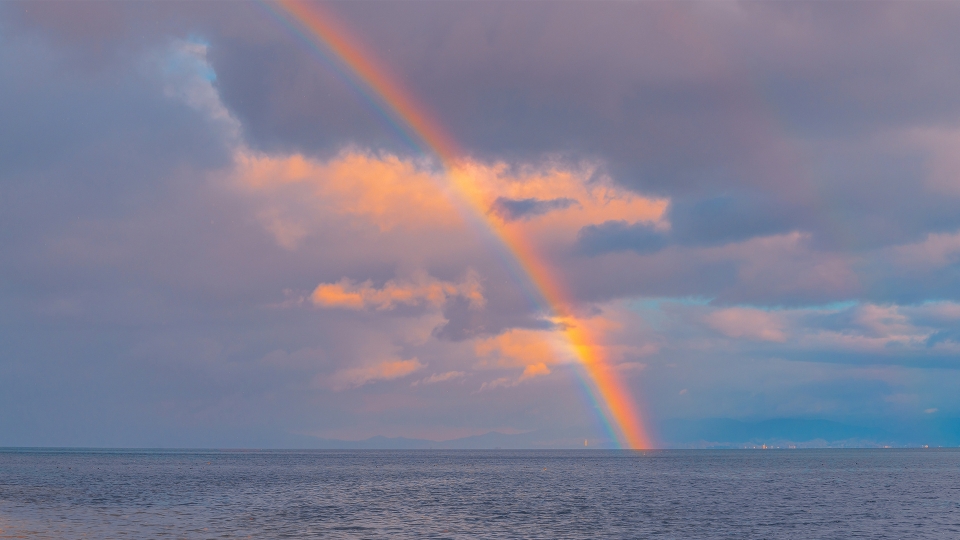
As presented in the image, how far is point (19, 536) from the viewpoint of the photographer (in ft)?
200

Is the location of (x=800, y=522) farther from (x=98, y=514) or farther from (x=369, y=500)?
(x=98, y=514)

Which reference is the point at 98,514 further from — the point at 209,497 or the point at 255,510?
the point at 209,497

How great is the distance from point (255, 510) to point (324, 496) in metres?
23.7

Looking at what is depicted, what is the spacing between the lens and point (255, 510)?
8575 centimetres

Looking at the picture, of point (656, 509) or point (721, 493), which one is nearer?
point (656, 509)

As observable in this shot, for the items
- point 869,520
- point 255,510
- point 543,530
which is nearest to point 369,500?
point 255,510

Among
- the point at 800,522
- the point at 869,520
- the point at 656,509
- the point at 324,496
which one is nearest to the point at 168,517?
the point at 324,496

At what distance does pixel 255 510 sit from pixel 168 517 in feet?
37.9

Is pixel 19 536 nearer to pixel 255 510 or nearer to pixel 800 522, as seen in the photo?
pixel 255 510

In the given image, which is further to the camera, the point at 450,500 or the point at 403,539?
the point at 450,500

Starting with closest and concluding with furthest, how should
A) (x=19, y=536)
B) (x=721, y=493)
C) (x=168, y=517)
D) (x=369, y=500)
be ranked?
(x=19, y=536) → (x=168, y=517) → (x=369, y=500) → (x=721, y=493)

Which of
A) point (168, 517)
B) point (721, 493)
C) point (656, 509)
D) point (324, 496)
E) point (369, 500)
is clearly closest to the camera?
point (168, 517)

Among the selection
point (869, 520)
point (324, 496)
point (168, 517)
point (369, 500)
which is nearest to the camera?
point (168, 517)

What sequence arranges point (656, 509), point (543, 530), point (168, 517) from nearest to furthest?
point (543, 530)
point (168, 517)
point (656, 509)
